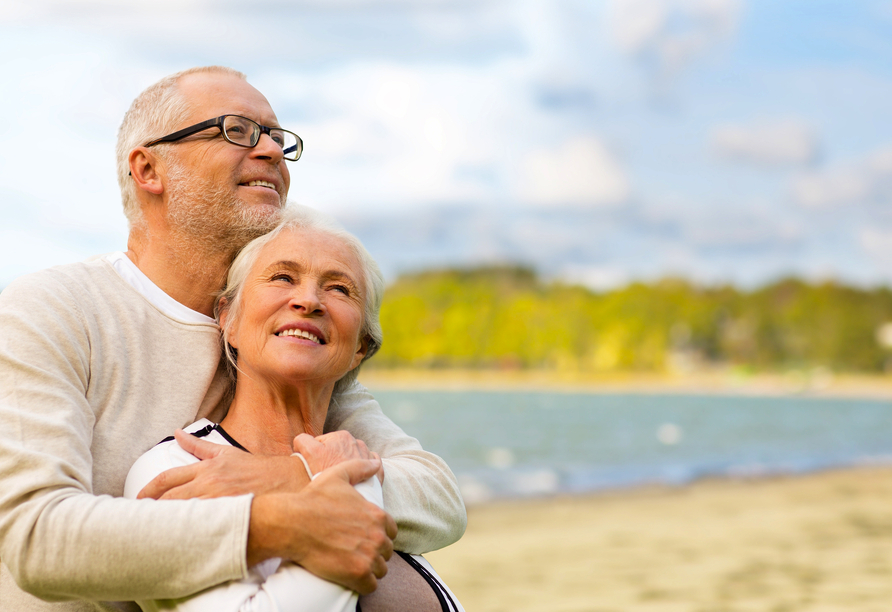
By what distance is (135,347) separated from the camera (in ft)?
7.80

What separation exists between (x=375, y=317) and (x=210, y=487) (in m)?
0.93

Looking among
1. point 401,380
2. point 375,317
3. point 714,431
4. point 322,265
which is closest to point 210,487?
point 322,265

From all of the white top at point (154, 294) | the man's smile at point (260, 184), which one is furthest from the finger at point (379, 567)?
the man's smile at point (260, 184)

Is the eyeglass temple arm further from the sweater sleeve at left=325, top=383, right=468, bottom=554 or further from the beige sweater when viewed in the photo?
the sweater sleeve at left=325, top=383, right=468, bottom=554

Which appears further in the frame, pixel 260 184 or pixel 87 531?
pixel 260 184

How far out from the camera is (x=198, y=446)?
217 centimetres

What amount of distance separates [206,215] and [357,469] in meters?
1.06

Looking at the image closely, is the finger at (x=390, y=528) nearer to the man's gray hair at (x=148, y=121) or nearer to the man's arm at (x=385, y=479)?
the man's arm at (x=385, y=479)

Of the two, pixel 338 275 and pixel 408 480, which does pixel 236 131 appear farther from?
pixel 408 480

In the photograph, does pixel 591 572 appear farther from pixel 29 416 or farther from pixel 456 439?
pixel 456 439

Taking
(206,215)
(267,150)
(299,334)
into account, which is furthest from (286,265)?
(267,150)

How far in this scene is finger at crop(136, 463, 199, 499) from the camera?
202 cm

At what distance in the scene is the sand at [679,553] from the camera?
750cm

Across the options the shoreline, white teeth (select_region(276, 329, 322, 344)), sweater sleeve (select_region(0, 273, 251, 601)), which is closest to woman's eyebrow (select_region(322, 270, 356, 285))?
white teeth (select_region(276, 329, 322, 344))
